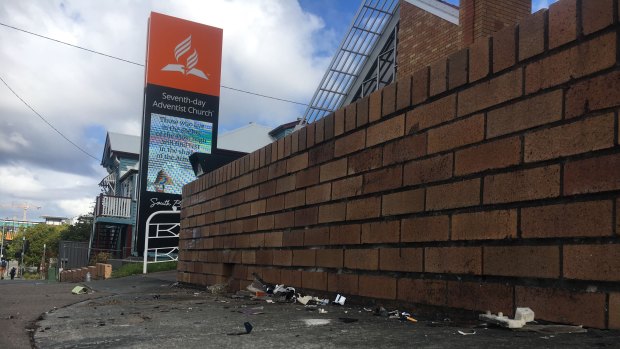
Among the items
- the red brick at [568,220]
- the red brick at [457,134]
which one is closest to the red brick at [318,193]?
the red brick at [457,134]

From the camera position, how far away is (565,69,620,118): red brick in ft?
8.09

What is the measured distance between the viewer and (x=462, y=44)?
805 cm

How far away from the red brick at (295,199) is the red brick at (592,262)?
3.06m

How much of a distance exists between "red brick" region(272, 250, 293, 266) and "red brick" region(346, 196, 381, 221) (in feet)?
4.00

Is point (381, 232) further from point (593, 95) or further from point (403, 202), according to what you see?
point (593, 95)

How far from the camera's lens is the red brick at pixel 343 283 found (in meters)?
4.32

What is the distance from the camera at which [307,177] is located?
209 inches

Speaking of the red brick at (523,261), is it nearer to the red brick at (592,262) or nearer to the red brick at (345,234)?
the red brick at (592,262)

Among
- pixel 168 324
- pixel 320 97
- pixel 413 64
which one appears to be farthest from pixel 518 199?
pixel 320 97

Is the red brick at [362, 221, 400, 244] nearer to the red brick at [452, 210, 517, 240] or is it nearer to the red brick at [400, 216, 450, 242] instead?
the red brick at [400, 216, 450, 242]

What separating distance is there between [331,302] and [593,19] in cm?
303

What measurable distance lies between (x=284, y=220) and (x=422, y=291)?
2413 millimetres

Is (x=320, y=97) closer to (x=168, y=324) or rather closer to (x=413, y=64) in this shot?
(x=413, y=64)

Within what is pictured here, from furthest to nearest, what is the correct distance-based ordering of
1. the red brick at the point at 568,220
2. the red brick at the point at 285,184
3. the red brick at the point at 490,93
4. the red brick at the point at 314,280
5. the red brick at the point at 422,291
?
the red brick at the point at 285,184 → the red brick at the point at 314,280 → the red brick at the point at 422,291 → the red brick at the point at 490,93 → the red brick at the point at 568,220
